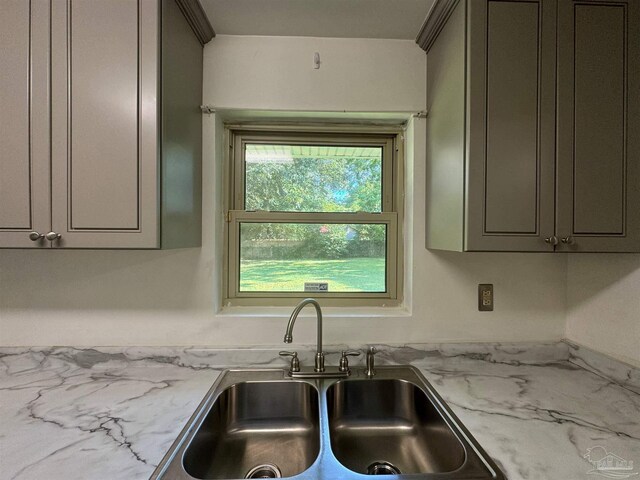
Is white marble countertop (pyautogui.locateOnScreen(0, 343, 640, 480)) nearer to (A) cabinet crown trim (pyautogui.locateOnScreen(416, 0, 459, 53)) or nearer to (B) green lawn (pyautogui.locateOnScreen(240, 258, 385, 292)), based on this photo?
(B) green lawn (pyautogui.locateOnScreen(240, 258, 385, 292))

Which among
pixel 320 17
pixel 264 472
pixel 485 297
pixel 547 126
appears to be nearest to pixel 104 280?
pixel 264 472

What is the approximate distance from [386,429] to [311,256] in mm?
827

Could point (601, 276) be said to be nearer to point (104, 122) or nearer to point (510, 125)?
point (510, 125)

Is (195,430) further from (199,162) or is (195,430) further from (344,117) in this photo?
(344,117)

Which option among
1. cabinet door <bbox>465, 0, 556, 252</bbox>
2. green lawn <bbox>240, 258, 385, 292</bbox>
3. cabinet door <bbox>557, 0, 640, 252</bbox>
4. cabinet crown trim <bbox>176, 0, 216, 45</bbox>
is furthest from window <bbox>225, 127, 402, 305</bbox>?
cabinet door <bbox>557, 0, 640, 252</bbox>

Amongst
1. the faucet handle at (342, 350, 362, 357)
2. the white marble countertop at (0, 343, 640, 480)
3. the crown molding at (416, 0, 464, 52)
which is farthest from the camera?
the faucet handle at (342, 350, 362, 357)

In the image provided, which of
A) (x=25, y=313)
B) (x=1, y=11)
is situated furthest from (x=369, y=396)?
(x=1, y=11)

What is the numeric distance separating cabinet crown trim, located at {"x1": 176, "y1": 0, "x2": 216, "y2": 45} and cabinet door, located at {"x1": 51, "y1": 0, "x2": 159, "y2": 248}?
0.20 metres

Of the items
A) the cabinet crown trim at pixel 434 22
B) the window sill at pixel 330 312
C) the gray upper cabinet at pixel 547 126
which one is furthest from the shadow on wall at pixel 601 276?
the cabinet crown trim at pixel 434 22

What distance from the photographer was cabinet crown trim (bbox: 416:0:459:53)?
107 cm

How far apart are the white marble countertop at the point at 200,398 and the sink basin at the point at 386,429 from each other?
0.11 metres

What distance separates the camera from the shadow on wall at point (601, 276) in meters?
1.10

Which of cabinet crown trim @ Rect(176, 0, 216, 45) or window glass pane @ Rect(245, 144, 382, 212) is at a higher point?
cabinet crown trim @ Rect(176, 0, 216, 45)

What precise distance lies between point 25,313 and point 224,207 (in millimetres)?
976
